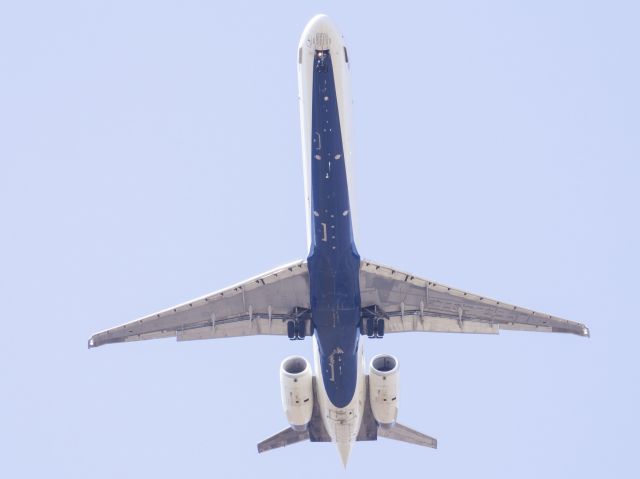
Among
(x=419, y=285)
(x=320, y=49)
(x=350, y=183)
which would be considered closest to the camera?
(x=320, y=49)

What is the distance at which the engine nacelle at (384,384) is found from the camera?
42.6 metres

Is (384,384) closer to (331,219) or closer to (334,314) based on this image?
(334,314)

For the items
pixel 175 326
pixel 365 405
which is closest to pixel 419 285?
pixel 365 405

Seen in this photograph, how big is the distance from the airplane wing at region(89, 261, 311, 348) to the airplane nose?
9373mm

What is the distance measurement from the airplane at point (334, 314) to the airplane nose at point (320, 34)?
1.06 feet

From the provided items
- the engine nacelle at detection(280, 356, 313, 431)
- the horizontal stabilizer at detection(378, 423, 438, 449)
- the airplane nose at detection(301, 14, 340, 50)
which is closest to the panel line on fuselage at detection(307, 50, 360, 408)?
the airplane nose at detection(301, 14, 340, 50)

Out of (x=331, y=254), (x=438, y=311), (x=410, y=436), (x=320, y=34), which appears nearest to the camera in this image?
(x=320, y=34)

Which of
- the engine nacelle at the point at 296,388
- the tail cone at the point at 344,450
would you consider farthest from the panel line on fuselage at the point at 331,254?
the tail cone at the point at 344,450

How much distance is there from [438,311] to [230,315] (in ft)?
27.1

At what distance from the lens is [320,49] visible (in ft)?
121

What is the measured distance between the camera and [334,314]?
4050 cm

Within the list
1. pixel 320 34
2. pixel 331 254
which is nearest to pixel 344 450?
pixel 331 254

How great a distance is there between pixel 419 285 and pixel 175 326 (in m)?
9.84

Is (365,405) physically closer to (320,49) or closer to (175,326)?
(175,326)
